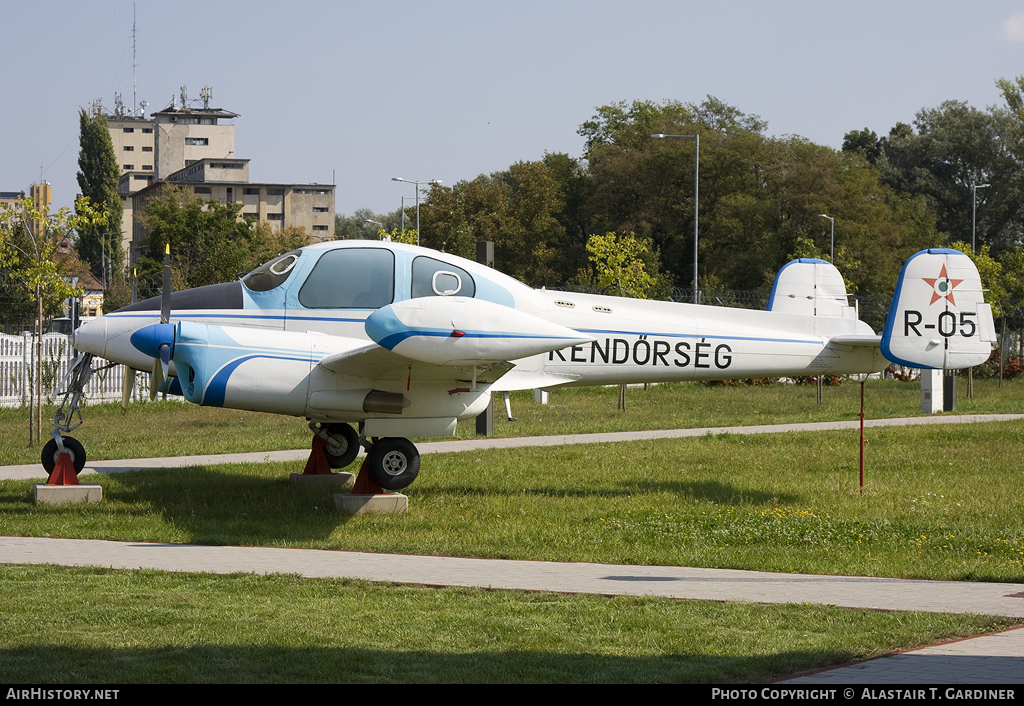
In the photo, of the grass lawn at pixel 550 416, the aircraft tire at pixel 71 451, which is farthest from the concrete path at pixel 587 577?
the grass lawn at pixel 550 416

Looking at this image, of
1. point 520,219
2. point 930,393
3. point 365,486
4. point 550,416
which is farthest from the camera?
point 520,219

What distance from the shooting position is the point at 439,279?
1324 cm

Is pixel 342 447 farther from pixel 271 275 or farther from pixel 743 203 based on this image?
pixel 743 203

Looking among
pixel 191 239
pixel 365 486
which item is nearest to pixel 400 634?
pixel 365 486

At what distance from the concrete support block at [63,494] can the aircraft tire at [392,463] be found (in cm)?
371

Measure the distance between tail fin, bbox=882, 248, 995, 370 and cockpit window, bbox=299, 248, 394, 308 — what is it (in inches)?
269

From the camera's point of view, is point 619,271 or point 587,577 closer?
point 587,577

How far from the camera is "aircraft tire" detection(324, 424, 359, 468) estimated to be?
15797 millimetres

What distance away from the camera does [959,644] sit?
22.4 feet

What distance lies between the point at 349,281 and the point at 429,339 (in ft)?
9.29

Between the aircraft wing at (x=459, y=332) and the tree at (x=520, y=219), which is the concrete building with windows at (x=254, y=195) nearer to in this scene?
the tree at (x=520, y=219)

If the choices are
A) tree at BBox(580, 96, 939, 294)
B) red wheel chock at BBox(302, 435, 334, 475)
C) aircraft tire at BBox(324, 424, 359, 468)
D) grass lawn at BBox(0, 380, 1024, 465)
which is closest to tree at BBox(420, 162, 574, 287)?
tree at BBox(580, 96, 939, 294)

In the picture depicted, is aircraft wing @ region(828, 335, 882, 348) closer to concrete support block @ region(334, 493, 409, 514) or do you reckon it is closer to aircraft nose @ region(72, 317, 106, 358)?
concrete support block @ region(334, 493, 409, 514)

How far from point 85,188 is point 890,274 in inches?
3046
